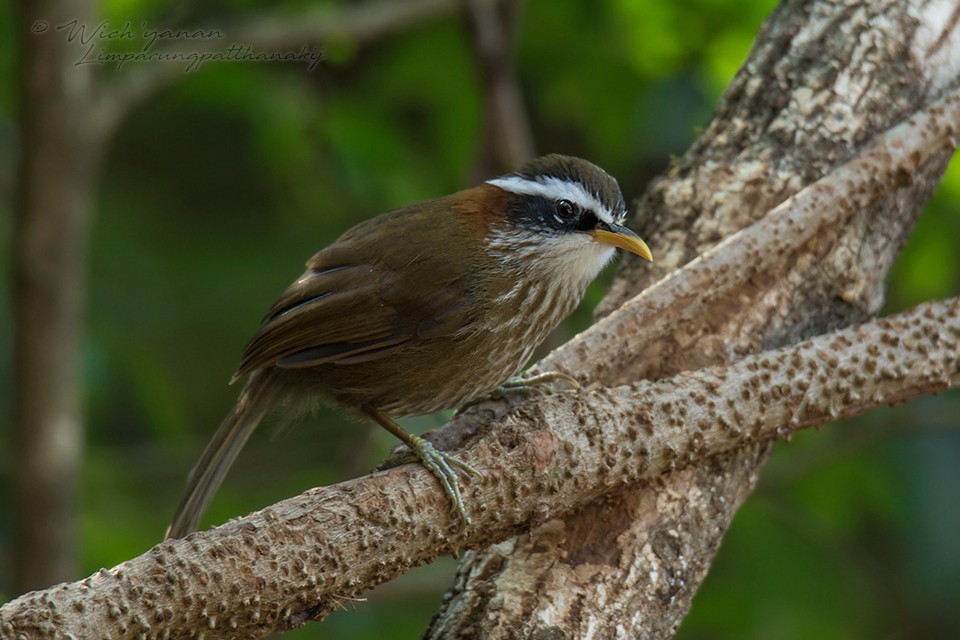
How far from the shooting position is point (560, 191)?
3.65m

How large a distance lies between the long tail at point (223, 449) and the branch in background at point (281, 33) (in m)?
1.71

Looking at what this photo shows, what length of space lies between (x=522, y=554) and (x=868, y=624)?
3.94 meters

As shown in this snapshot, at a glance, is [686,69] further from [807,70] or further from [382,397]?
[382,397]

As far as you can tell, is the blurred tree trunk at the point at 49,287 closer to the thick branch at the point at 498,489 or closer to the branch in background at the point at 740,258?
the branch in background at the point at 740,258

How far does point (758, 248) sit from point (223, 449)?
5.70 feet

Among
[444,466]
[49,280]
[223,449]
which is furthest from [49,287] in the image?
[444,466]

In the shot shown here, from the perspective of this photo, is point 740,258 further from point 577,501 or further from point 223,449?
point 223,449

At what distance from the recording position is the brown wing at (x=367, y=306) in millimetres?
3482

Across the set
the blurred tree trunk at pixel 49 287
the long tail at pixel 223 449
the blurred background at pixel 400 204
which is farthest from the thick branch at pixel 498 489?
the blurred tree trunk at pixel 49 287

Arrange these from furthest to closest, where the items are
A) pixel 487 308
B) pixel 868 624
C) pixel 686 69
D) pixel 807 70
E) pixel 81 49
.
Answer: pixel 868 624 → pixel 686 69 → pixel 81 49 → pixel 807 70 → pixel 487 308

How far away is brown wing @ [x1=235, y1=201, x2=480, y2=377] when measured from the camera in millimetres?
3482

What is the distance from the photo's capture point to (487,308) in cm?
348

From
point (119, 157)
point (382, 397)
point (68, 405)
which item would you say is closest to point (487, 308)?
point (382, 397)

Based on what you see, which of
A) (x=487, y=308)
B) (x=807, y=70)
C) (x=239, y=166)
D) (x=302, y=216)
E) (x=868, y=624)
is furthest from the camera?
(x=239, y=166)
